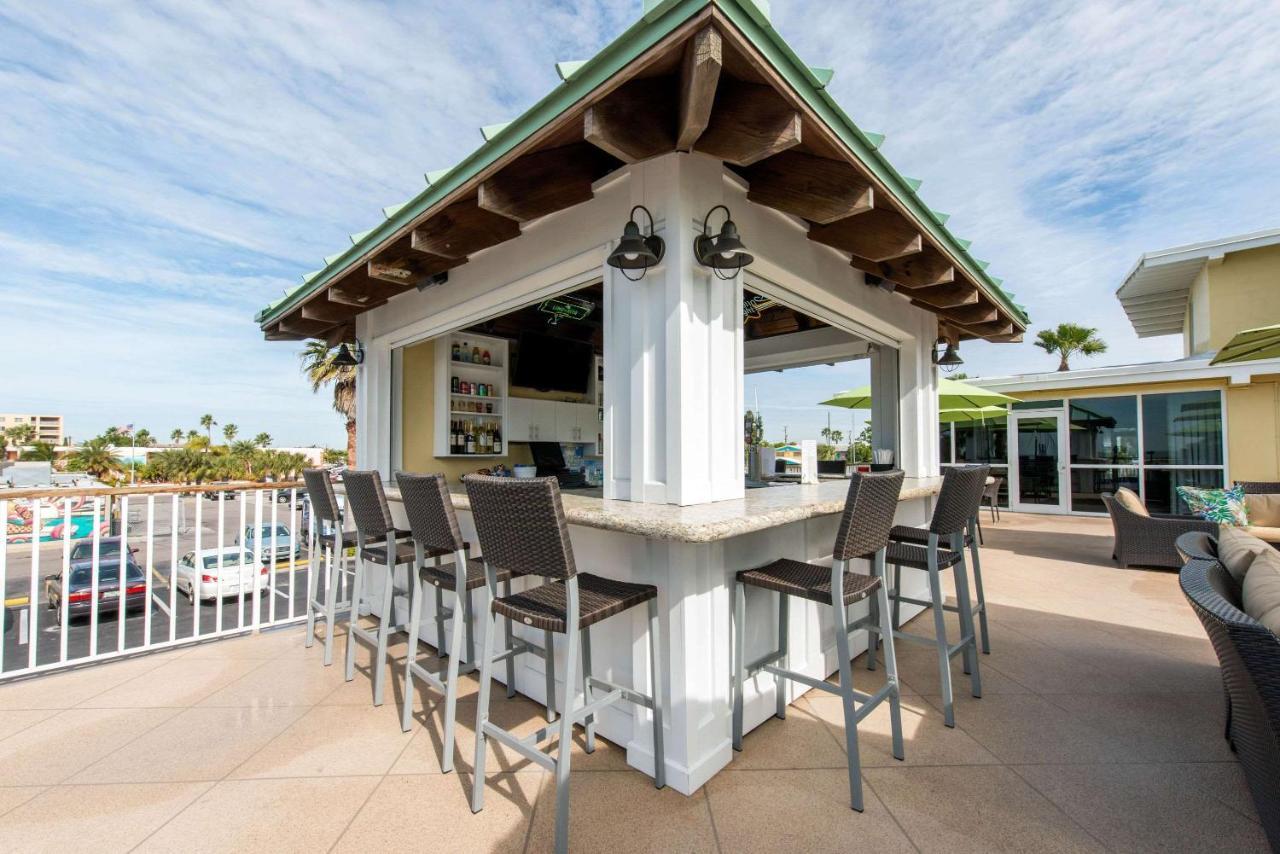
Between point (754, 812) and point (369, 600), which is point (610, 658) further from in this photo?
point (369, 600)

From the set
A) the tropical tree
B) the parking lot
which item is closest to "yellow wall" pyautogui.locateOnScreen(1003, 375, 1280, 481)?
the parking lot

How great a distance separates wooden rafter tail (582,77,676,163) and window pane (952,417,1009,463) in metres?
11.0

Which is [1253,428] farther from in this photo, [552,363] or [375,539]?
[375,539]

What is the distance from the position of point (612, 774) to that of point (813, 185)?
8.35 feet

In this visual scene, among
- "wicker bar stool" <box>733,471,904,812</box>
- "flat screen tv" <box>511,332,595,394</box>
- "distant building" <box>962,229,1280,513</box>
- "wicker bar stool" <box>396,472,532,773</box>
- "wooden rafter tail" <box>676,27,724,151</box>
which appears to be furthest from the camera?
"distant building" <box>962,229,1280,513</box>

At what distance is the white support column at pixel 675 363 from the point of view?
2.11 metres

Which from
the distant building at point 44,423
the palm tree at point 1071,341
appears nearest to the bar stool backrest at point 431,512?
the palm tree at point 1071,341

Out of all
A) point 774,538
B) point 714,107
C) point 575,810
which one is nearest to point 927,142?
point 714,107

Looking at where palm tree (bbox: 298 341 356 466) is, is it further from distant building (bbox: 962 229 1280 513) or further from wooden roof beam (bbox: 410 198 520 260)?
distant building (bbox: 962 229 1280 513)

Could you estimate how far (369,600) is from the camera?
13.1ft

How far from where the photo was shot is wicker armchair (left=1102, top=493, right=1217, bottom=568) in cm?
512

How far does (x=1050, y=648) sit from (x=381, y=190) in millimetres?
8614

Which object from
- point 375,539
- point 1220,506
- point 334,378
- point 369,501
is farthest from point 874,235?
point 334,378

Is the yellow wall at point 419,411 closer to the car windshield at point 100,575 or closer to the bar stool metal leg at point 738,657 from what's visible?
the bar stool metal leg at point 738,657
